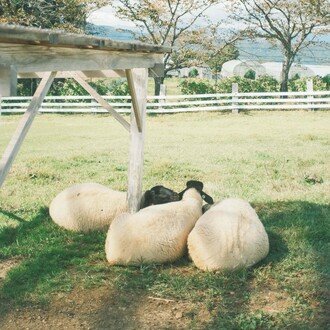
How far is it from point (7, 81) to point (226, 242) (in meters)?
2.61

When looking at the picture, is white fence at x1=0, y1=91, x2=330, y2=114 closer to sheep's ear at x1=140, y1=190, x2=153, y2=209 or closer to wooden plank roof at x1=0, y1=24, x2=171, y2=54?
sheep's ear at x1=140, y1=190, x2=153, y2=209

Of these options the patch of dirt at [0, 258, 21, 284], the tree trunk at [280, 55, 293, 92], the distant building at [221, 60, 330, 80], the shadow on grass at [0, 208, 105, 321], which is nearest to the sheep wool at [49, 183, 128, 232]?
the shadow on grass at [0, 208, 105, 321]

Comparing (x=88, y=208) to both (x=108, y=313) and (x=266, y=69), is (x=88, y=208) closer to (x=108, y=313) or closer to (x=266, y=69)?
(x=108, y=313)

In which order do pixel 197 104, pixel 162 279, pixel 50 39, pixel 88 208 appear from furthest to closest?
pixel 197 104 → pixel 88 208 → pixel 162 279 → pixel 50 39

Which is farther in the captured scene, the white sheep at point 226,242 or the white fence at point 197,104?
the white fence at point 197,104

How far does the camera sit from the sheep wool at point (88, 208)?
6.28m

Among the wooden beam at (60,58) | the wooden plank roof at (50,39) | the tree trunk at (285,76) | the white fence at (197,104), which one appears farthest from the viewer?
the tree trunk at (285,76)

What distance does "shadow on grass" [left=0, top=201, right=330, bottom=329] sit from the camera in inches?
167

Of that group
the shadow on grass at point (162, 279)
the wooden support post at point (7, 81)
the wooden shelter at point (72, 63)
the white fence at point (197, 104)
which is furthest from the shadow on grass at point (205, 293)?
the white fence at point (197, 104)

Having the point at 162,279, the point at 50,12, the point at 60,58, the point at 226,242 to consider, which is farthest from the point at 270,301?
the point at 50,12

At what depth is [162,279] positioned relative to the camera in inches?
195

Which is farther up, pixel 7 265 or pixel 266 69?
pixel 266 69

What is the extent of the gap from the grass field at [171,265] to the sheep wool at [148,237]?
0.11 metres

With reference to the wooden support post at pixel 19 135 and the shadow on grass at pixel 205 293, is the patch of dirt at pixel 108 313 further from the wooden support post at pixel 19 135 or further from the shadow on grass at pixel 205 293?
the wooden support post at pixel 19 135
